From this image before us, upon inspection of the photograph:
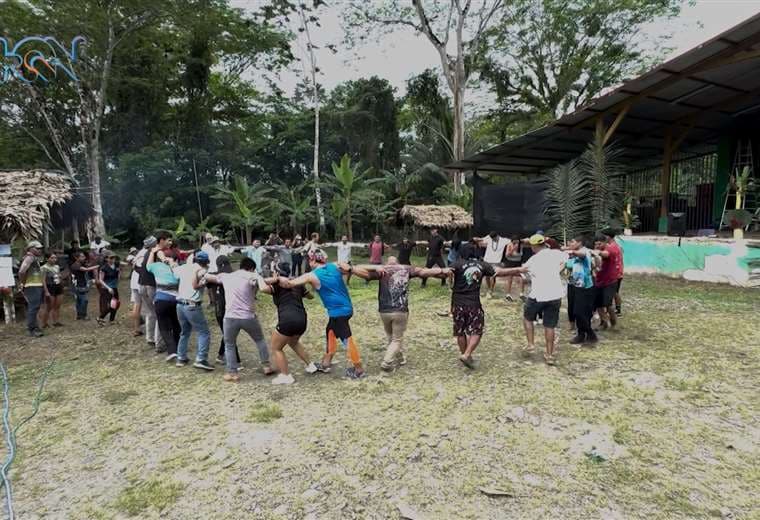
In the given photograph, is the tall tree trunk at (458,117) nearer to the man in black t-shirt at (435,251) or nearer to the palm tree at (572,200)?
the palm tree at (572,200)

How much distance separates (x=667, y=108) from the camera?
11.6 meters

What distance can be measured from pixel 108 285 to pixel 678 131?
1544cm

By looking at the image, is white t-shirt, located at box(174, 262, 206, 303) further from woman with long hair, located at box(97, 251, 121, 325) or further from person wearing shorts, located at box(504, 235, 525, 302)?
person wearing shorts, located at box(504, 235, 525, 302)

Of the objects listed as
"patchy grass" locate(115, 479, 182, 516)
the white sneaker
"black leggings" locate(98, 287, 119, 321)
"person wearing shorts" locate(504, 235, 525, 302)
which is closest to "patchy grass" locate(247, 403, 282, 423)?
the white sneaker

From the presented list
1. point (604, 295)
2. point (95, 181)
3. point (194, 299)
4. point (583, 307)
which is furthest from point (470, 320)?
point (95, 181)

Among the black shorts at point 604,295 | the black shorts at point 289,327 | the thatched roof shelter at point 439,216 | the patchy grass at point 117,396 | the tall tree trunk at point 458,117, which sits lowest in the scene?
the patchy grass at point 117,396

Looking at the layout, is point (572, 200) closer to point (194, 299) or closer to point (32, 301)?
point (194, 299)

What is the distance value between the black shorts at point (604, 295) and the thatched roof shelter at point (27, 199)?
10.1 m

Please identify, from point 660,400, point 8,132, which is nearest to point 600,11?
point 660,400

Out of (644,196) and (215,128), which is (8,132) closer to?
(215,128)

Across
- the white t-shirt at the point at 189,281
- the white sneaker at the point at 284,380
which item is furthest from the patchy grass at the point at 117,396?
the white sneaker at the point at 284,380

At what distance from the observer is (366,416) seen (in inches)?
157

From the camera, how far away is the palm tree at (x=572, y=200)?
37.2 ft

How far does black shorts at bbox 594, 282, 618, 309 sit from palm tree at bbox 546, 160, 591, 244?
18.5ft
